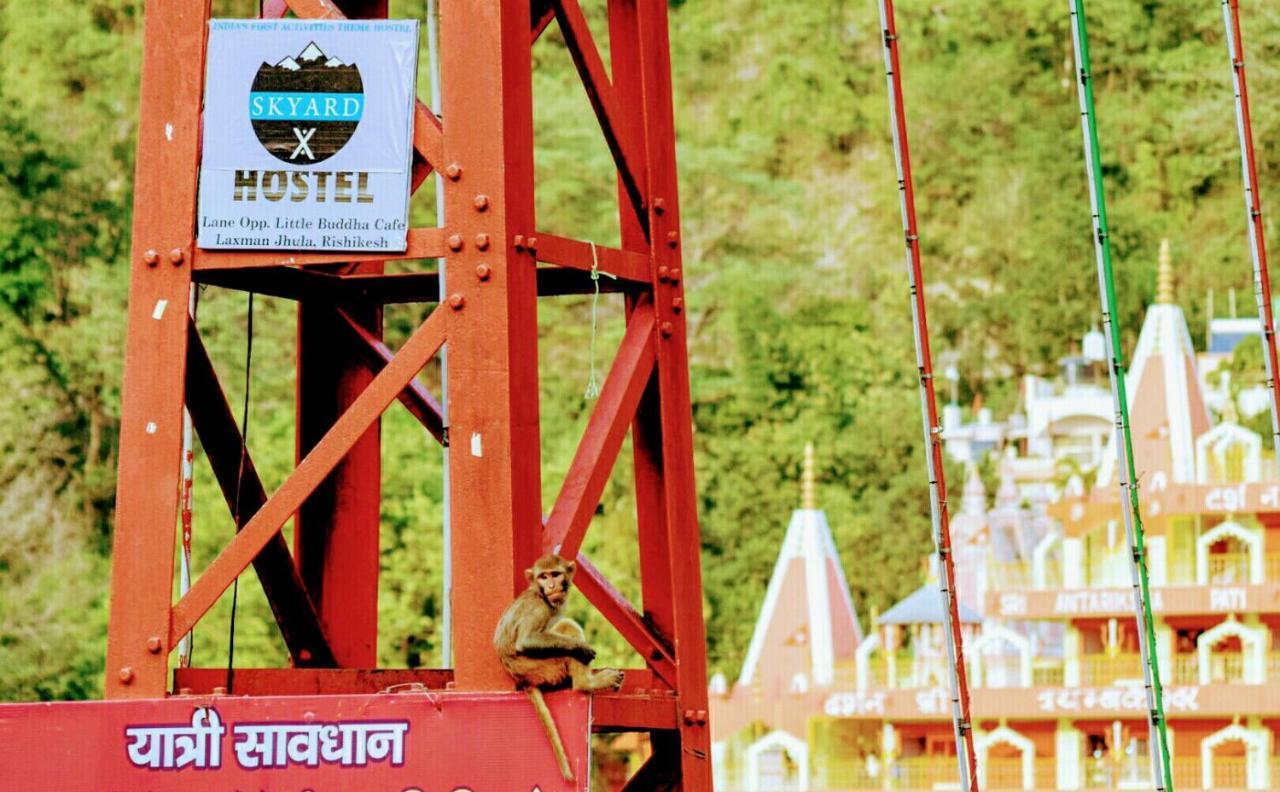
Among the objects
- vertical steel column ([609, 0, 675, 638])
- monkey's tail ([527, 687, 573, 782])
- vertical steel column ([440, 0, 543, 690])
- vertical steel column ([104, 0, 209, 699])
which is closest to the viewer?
monkey's tail ([527, 687, 573, 782])

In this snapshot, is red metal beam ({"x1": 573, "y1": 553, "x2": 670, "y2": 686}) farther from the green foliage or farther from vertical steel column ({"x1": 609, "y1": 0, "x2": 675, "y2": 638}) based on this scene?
the green foliage

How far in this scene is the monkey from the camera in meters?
7.14

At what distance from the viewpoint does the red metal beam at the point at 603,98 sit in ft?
27.0

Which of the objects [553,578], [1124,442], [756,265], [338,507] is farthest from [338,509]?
[756,265]

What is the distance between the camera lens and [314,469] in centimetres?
756

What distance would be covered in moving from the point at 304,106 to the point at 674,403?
1.66 metres

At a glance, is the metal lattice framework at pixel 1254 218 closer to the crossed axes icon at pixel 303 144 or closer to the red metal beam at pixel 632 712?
the red metal beam at pixel 632 712

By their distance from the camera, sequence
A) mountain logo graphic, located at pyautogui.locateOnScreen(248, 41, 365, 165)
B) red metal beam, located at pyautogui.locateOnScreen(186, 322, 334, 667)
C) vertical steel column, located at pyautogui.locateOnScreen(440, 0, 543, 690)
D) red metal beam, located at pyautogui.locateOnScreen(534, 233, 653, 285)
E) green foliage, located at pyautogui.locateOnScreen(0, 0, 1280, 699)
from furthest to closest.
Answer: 1. green foliage, located at pyautogui.locateOnScreen(0, 0, 1280, 699)
2. red metal beam, located at pyautogui.locateOnScreen(186, 322, 334, 667)
3. mountain logo graphic, located at pyautogui.locateOnScreen(248, 41, 365, 165)
4. red metal beam, located at pyautogui.locateOnScreen(534, 233, 653, 285)
5. vertical steel column, located at pyautogui.locateOnScreen(440, 0, 543, 690)

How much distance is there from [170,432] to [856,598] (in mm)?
44689

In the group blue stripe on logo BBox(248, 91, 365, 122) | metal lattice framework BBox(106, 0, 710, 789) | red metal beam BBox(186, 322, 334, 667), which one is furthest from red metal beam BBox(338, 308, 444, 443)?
blue stripe on logo BBox(248, 91, 365, 122)

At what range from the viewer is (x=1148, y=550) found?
37.6m

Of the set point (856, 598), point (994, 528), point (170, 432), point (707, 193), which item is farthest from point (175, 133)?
point (707, 193)

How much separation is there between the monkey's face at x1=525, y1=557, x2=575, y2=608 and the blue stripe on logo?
1.69 metres

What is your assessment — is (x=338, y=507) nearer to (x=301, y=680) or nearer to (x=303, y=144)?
(x=301, y=680)
